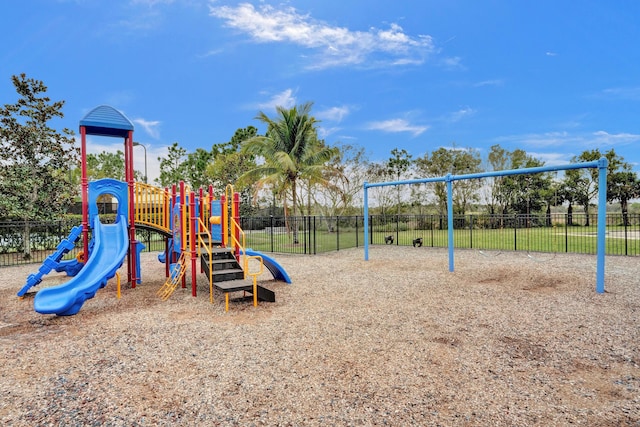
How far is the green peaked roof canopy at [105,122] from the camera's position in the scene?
7.86 metres

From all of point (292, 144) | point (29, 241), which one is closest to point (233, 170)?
point (292, 144)

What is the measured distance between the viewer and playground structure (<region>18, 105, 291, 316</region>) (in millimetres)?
6730

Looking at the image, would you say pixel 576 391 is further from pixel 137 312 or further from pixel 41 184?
pixel 41 184

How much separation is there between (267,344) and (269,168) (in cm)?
1503

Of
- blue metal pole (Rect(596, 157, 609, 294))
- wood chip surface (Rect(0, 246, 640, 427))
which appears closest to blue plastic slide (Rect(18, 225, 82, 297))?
wood chip surface (Rect(0, 246, 640, 427))

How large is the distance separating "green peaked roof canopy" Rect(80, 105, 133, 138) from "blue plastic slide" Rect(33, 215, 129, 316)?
80.6 inches

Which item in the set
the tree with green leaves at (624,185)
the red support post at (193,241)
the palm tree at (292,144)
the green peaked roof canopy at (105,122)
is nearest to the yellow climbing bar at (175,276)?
the red support post at (193,241)

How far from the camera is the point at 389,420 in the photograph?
9.46 ft

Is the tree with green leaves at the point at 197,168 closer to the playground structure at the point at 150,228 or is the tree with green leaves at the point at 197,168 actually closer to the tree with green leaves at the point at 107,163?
the tree with green leaves at the point at 107,163

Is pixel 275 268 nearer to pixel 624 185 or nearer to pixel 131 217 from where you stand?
pixel 131 217

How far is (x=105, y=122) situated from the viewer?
798 cm

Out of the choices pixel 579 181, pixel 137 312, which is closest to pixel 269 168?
pixel 137 312

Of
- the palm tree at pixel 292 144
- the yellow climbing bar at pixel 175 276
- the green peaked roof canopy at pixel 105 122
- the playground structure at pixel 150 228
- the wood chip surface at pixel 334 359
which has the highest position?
the palm tree at pixel 292 144

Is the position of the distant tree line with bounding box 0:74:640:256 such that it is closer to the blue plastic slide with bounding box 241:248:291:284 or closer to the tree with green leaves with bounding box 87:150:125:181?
the tree with green leaves with bounding box 87:150:125:181
